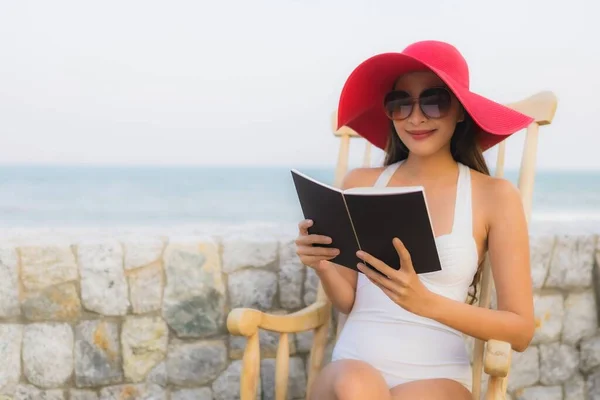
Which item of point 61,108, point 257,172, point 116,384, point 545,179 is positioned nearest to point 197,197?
point 257,172

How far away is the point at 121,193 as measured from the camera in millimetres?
11695

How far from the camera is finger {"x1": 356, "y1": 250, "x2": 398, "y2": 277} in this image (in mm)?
1159

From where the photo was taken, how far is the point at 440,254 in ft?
4.71

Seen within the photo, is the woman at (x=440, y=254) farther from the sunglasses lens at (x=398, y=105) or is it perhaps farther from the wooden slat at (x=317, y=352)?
the wooden slat at (x=317, y=352)

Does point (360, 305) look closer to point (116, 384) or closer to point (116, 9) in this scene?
point (116, 384)

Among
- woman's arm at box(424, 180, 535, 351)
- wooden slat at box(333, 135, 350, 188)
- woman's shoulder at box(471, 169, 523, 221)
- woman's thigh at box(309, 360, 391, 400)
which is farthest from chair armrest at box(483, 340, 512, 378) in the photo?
wooden slat at box(333, 135, 350, 188)

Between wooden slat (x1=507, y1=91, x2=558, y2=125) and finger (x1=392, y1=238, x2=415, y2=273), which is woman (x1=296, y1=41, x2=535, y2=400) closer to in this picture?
finger (x1=392, y1=238, x2=415, y2=273)

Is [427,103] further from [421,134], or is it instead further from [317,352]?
[317,352]

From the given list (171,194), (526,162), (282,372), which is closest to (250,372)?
(282,372)

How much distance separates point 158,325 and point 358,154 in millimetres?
828

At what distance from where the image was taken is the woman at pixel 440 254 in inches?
51.3

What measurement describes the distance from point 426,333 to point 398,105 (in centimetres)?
54

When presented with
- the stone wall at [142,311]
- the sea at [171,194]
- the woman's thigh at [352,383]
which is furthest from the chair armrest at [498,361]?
the sea at [171,194]

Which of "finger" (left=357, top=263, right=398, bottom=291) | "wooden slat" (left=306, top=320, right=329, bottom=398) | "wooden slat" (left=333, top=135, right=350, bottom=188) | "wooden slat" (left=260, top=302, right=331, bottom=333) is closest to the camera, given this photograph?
"finger" (left=357, top=263, right=398, bottom=291)
